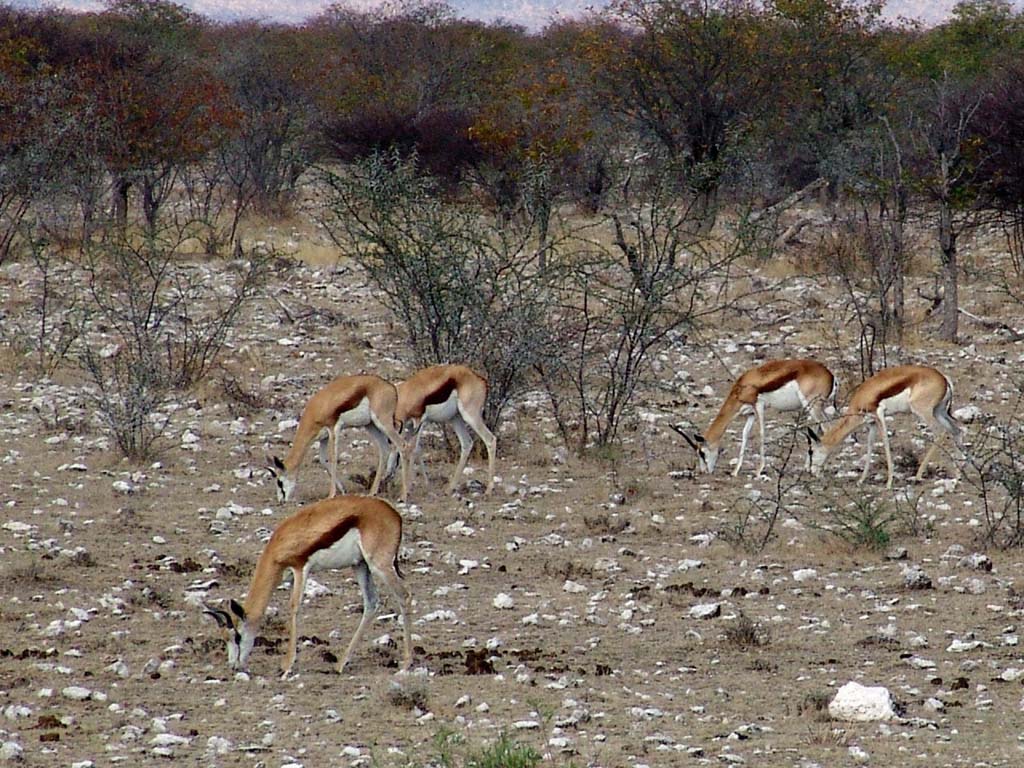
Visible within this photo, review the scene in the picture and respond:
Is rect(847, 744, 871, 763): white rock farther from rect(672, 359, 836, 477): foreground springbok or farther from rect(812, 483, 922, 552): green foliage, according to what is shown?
rect(672, 359, 836, 477): foreground springbok

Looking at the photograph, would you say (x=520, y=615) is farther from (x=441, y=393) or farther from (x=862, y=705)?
(x=441, y=393)

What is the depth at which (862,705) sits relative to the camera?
239 inches

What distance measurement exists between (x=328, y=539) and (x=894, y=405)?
244 inches

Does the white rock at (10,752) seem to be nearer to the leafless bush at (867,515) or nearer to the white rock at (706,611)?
the white rock at (706,611)

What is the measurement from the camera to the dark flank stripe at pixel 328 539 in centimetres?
715

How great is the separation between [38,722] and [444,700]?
5.60 feet

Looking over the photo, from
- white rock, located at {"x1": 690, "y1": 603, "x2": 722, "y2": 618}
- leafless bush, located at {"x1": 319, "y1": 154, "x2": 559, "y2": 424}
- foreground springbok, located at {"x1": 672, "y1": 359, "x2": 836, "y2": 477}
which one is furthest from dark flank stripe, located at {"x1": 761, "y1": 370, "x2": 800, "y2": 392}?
white rock, located at {"x1": 690, "y1": 603, "x2": 722, "y2": 618}

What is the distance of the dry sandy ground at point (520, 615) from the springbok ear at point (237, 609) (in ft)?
0.90

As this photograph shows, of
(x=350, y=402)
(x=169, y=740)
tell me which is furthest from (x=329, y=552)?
(x=350, y=402)

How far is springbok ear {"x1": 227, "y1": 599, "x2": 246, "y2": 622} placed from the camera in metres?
6.99

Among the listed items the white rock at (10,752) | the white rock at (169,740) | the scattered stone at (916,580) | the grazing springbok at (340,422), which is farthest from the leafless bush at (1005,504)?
the white rock at (10,752)

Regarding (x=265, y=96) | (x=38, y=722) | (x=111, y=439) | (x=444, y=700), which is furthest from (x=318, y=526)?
(x=265, y=96)

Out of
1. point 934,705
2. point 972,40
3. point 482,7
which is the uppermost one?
point 482,7

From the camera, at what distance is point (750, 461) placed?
1254 centimetres
